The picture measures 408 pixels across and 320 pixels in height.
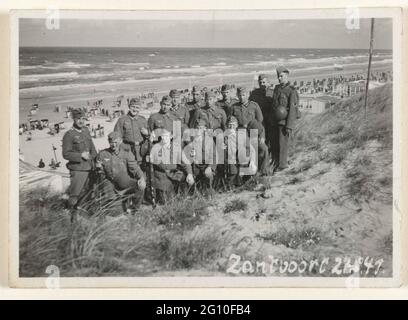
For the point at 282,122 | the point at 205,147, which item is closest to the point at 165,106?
the point at 205,147

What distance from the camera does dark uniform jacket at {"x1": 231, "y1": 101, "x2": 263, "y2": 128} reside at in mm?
3646

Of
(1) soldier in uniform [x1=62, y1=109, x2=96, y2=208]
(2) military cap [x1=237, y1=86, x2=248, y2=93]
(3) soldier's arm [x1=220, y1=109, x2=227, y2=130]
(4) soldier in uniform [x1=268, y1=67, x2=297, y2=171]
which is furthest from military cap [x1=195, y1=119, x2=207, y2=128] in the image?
(1) soldier in uniform [x1=62, y1=109, x2=96, y2=208]

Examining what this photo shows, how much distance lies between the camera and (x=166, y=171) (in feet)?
11.9

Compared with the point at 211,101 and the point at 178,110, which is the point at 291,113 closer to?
the point at 211,101

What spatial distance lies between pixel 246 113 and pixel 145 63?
781 millimetres

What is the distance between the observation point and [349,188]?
3.62 m

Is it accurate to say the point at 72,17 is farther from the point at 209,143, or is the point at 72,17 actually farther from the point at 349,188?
the point at 349,188

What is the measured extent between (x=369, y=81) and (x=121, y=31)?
1744 millimetres

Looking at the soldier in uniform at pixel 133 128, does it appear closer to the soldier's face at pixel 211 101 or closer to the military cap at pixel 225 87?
the soldier's face at pixel 211 101

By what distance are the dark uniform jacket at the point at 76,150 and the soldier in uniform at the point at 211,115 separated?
2.40 ft

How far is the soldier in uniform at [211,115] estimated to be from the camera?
364 centimetres

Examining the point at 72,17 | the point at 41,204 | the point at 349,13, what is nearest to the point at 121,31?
the point at 72,17

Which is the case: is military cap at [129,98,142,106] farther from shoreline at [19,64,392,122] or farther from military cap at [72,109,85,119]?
military cap at [72,109,85,119]

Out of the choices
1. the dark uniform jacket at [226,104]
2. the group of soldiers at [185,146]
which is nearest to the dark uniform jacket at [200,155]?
the group of soldiers at [185,146]
